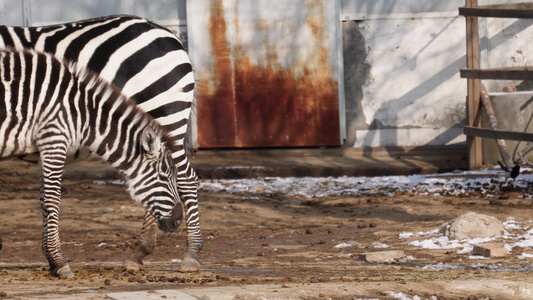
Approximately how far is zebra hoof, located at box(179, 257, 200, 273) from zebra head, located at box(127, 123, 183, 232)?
305mm

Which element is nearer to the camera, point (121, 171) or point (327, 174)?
point (121, 171)

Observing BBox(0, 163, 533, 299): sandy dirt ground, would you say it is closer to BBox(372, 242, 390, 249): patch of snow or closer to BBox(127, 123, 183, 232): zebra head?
BBox(372, 242, 390, 249): patch of snow

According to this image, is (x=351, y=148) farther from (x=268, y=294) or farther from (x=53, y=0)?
(x=268, y=294)

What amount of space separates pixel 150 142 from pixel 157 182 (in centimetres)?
35

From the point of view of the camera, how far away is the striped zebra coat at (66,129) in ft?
23.3

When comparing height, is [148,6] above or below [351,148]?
above

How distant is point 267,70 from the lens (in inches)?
560

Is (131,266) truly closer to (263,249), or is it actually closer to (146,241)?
(146,241)

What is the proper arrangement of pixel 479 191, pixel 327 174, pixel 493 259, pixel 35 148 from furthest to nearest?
1. pixel 327 174
2. pixel 479 191
3. pixel 493 259
4. pixel 35 148

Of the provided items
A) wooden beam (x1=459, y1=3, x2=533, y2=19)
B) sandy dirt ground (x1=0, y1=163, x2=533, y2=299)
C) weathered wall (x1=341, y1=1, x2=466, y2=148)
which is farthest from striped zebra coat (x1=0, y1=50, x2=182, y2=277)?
weathered wall (x1=341, y1=1, x2=466, y2=148)

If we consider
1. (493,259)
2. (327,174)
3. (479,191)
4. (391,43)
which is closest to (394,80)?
(391,43)

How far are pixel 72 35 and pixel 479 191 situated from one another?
211 inches

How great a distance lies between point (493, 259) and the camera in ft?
25.1

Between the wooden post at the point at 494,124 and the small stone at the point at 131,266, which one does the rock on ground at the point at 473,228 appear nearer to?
the small stone at the point at 131,266
